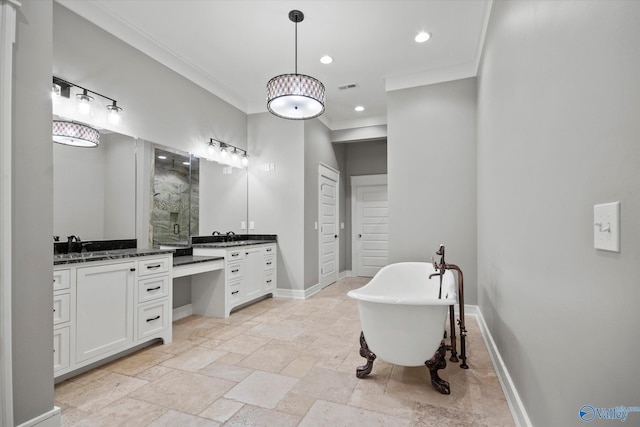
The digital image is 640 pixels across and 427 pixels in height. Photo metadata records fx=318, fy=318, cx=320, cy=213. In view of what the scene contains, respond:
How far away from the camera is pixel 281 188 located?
16.4 ft

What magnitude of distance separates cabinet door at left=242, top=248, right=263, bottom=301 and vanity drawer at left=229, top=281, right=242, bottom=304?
11 centimetres

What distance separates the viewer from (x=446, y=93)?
4.00 meters

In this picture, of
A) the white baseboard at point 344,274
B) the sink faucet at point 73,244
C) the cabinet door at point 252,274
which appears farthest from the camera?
the white baseboard at point 344,274

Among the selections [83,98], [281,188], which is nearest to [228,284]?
[281,188]

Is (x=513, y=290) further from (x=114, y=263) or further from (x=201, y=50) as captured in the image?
(x=201, y=50)

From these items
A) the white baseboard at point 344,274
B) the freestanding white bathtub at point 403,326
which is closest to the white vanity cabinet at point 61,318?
the freestanding white bathtub at point 403,326

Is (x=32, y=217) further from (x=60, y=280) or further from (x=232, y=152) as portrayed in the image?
(x=232, y=152)

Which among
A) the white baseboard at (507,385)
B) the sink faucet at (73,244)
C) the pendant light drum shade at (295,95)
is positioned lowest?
the white baseboard at (507,385)

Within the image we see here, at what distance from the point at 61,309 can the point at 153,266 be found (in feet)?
2.56

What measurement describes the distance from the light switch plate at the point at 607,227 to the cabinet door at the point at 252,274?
12.4 ft

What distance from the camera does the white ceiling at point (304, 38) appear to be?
9.35ft

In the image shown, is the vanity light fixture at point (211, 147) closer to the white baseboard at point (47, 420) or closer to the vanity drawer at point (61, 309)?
the vanity drawer at point (61, 309)

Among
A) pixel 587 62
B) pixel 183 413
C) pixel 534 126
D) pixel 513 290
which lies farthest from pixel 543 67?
pixel 183 413

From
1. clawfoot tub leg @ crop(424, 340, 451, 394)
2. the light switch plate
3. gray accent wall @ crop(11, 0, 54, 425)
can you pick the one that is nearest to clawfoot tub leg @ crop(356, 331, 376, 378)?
clawfoot tub leg @ crop(424, 340, 451, 394)
